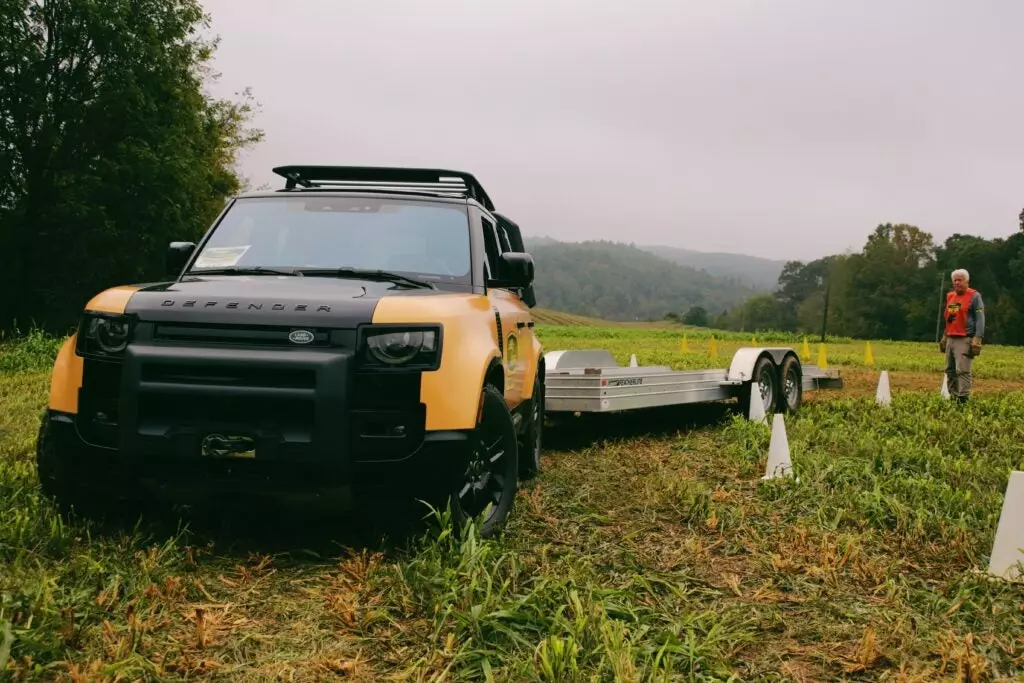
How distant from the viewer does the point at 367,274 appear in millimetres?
4516

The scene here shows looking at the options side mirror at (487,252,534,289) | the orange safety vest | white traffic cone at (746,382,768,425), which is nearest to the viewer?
side mirror at (487,252,534,289)

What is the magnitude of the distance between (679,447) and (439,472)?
4329mm

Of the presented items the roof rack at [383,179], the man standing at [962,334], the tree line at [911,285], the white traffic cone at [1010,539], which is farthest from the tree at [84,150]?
the tree line at [911,285]

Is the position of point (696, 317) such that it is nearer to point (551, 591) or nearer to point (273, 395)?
point (551, 591)

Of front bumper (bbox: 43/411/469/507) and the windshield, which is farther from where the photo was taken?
the windshield

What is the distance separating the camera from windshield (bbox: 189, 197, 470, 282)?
475 cm

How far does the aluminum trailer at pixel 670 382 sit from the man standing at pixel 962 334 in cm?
141

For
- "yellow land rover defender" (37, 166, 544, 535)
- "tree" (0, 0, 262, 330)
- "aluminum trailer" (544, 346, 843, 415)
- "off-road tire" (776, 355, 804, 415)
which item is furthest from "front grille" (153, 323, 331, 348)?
"tree" (0, 0, 262, 330)

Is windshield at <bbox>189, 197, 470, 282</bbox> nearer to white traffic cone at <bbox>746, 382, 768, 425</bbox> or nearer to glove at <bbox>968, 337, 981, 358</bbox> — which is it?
white traffic cone at <bbox>746, 382, 768, 425</bbox>

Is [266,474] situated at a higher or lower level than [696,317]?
lower

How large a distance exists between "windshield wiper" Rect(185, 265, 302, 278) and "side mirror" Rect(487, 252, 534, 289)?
3.87 ft

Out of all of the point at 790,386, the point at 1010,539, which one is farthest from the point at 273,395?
the point at 790,386

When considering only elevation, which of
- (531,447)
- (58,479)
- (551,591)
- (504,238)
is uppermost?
(504,238)

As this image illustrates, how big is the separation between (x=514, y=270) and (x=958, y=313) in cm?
812
